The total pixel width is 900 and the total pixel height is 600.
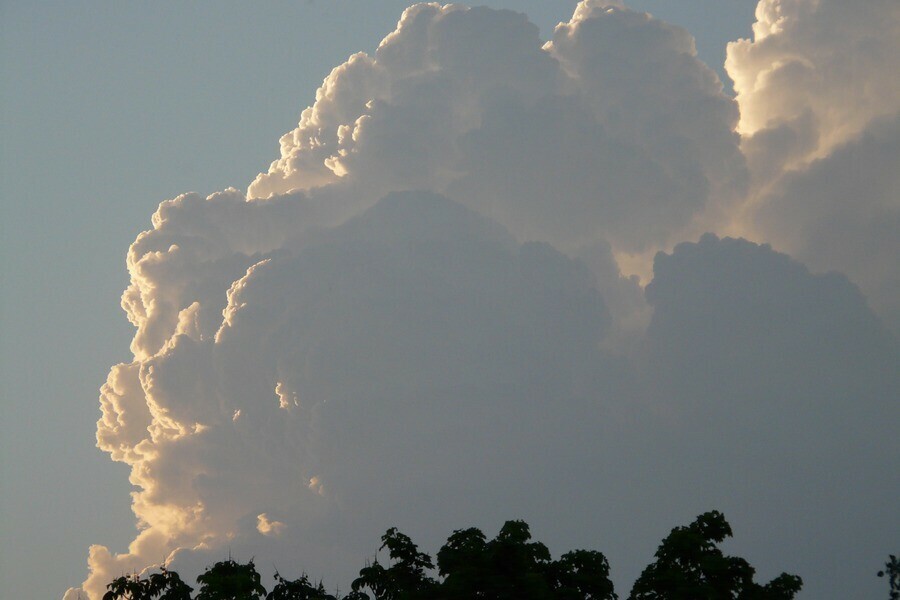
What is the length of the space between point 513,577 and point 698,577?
294 inches

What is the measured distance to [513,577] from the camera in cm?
4609

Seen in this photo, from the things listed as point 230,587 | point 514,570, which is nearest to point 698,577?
point 514,570

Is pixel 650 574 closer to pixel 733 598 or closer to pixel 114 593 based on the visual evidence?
pixel 733 598

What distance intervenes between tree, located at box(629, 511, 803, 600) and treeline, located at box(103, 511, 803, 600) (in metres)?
0.04

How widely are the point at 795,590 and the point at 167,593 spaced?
81.4ft

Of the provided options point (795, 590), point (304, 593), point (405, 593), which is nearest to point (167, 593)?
point (304, 593)

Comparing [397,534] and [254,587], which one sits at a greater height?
[397,534]

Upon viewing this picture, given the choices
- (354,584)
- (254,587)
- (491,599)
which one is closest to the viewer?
(491,599)

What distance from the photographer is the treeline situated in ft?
151

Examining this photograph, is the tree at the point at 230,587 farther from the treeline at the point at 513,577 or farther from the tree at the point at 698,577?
the tree at the point at 698,577

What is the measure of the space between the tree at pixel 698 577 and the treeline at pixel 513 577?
37mm

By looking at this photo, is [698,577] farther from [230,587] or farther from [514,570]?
[230,587]

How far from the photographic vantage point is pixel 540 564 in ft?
165

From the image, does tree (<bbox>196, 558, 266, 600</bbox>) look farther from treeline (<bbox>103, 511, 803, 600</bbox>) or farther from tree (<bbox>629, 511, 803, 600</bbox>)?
tree (<bbox>629, 511, 803, 600</bbox>)
